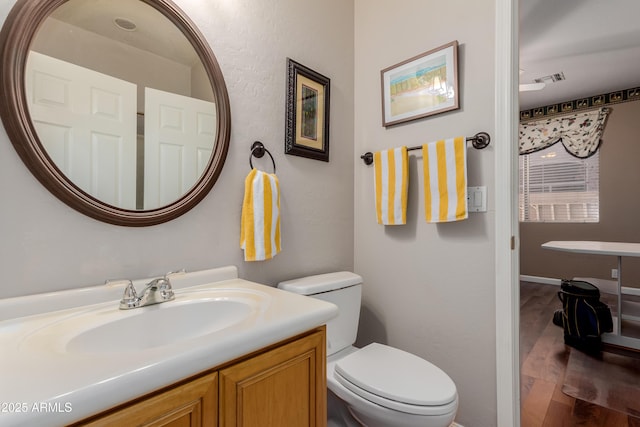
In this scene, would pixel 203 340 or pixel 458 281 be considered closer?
pixel 203 340

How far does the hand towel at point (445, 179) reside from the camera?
1348mm

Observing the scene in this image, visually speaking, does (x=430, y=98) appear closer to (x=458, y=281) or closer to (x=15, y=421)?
(x=458, y=281)

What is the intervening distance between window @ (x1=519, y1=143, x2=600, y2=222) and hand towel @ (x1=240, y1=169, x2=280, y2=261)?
4.51 m

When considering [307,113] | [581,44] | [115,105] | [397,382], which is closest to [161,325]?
[115,105]

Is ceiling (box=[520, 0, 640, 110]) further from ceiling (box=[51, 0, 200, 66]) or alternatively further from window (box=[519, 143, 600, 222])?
ceiling (box=[51, 0, 200, 66])

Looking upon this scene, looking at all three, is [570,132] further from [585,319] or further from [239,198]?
[239,198]

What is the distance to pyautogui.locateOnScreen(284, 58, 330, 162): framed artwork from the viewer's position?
145 centimetres

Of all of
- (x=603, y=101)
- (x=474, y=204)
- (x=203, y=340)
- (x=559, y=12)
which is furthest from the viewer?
(x=603, y=101)

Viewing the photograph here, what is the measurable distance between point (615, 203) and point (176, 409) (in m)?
5.12

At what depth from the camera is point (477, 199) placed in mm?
1365

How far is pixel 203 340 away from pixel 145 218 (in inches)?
22.7

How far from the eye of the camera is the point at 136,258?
0.99 metres

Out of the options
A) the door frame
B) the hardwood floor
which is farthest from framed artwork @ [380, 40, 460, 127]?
the hardwood floor


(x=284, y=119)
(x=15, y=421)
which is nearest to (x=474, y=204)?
(x=284, y=119)
